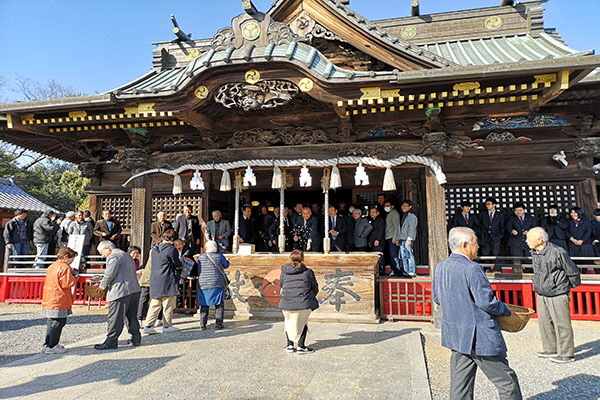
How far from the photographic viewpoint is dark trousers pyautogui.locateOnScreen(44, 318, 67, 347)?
16.9 ft

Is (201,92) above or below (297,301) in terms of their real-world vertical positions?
above

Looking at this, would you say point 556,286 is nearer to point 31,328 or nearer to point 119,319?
point 119,319

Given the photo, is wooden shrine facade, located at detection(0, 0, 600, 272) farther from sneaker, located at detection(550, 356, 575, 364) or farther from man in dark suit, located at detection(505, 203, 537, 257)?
sneaker, located at detection(550, 356, 575, 364)

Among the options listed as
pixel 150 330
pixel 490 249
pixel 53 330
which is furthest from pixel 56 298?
pixel 490 249

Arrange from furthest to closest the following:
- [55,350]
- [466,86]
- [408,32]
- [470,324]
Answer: [408,32]
[466,86]
[55,350]
[470,324]

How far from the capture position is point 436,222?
7023 mm

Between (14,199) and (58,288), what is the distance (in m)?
17.7

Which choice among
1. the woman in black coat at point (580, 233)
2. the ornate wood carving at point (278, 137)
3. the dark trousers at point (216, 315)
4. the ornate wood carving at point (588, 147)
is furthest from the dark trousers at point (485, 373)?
the ornate wood carving at point (588, 147)

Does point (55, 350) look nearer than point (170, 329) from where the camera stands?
Yes

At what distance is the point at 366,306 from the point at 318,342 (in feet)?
5.39

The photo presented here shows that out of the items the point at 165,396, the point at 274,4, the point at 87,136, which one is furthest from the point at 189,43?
the point at 165,396

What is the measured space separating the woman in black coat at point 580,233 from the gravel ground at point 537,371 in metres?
2.20

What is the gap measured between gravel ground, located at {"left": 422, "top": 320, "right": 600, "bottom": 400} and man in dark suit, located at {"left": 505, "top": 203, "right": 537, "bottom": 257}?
2.17 m

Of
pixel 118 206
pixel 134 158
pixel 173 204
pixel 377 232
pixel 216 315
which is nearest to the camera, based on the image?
pixel 216 315
